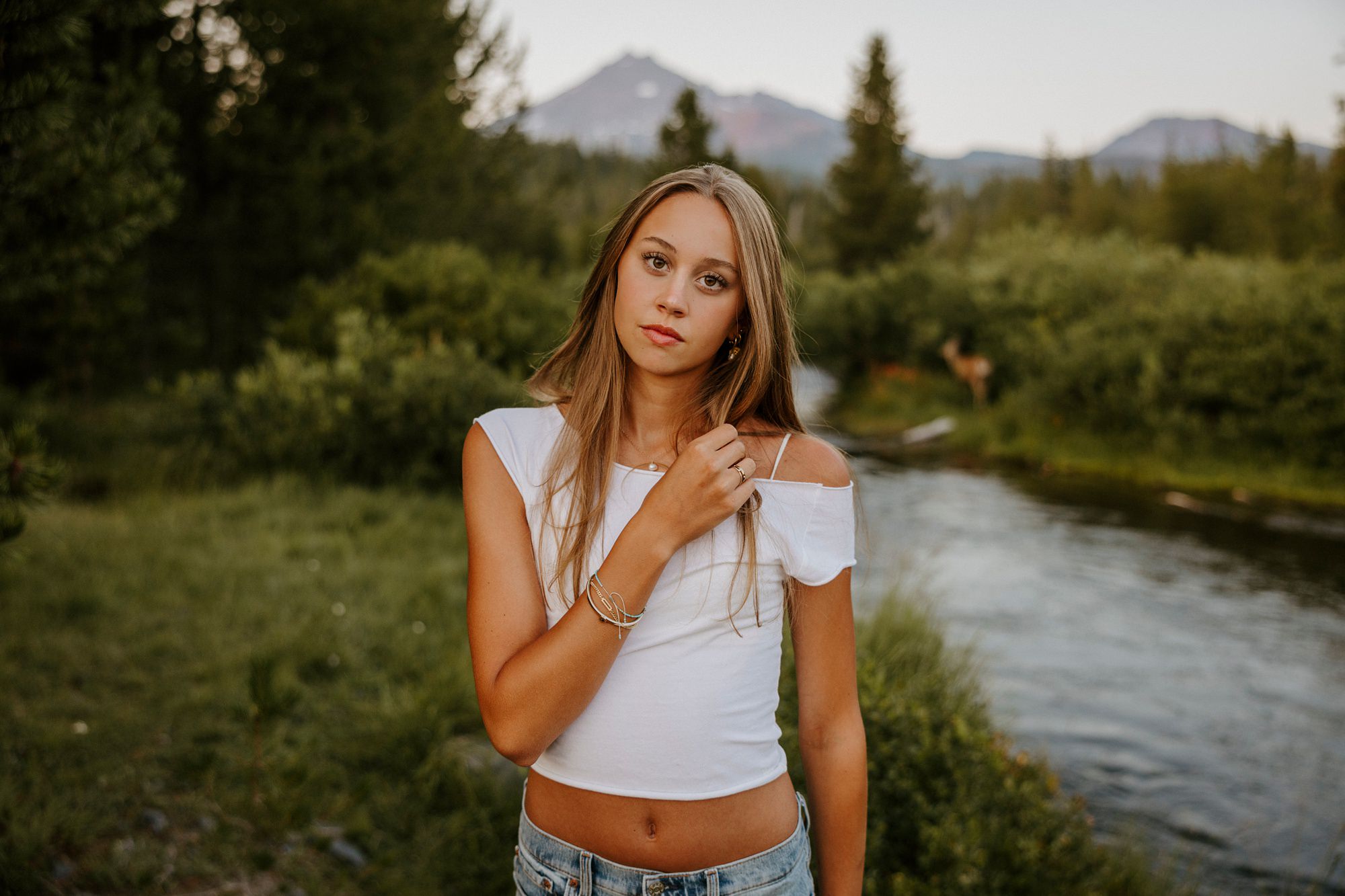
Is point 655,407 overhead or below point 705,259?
below

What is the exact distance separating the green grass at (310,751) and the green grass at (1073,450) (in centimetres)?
1089

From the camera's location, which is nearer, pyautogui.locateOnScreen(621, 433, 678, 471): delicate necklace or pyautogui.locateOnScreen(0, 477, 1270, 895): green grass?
pyautogui.locateOnScreen(621, 433, 678, 471): delicate necklace

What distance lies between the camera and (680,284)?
1.77 metres

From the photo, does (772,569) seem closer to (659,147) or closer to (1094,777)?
(1094,777)

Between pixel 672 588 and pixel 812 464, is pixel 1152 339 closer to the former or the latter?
pixel 812 464

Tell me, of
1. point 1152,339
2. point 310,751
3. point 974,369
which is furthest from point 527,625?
point 974,369

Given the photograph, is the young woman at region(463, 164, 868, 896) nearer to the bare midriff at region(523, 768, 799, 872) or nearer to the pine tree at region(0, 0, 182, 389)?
the bare midriff at region(523, 768, 799, 872)

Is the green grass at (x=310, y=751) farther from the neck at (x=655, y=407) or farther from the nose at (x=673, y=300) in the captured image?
the nose at (x=673, y=300)

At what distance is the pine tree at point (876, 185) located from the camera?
36.7 metres

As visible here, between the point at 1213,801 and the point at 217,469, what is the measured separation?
8.12 meters

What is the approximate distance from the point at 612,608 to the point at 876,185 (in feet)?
123

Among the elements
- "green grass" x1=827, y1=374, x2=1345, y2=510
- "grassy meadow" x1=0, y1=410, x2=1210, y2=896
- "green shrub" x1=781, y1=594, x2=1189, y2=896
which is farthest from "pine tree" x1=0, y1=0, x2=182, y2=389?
"green grass" x1=827, y1=374, x2=1345, y2=510

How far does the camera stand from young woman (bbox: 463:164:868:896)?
1.60 meters

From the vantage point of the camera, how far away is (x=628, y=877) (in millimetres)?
1627
